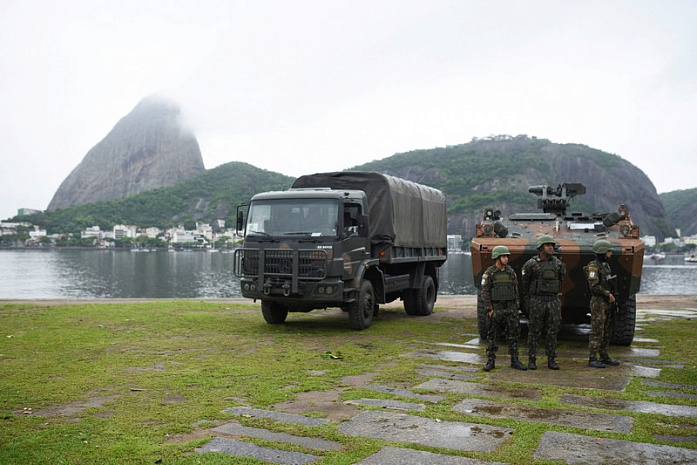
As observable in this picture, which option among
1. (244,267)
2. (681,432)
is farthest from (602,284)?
(244,267)

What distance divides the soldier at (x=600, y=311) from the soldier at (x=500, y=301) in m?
1.12

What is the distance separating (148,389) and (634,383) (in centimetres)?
569

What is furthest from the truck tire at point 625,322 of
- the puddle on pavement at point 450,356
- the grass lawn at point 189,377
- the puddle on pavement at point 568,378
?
the puddle on pavement at point 450,356

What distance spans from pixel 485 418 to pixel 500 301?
284 centimetres

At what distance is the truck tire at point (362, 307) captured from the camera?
12.7 meters

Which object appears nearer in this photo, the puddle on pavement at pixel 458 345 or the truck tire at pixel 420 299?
the puddle on pavement at pixel 458 345

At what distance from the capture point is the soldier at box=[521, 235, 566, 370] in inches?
347

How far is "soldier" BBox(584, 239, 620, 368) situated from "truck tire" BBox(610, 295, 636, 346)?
1.60 m

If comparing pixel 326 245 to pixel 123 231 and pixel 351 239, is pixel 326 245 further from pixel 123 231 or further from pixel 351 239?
pixel 123 231

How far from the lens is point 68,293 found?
42656 millimetres

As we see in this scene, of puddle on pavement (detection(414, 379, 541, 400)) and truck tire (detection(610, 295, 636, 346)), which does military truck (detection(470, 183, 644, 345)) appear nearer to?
truck tire (detection(610, 295, 636, 346))

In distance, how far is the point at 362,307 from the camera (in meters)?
12.8

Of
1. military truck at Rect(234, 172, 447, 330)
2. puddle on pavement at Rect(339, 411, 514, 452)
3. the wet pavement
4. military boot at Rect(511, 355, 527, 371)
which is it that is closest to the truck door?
military truck at Rect(234, 172, 447, 330)

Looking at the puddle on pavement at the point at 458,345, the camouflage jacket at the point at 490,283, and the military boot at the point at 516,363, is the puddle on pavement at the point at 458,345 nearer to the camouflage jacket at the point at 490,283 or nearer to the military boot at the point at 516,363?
the military boot at the point at 516,363
